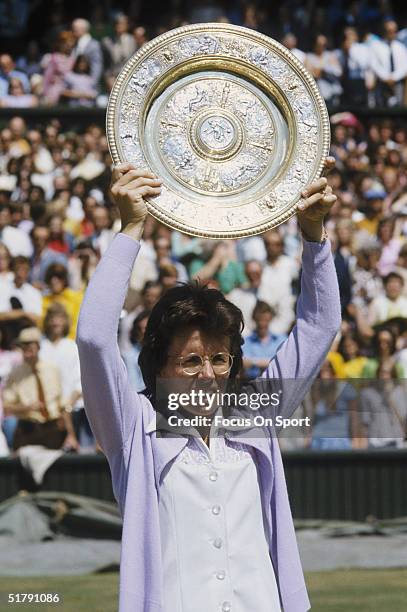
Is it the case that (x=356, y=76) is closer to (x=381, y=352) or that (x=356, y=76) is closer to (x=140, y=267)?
(x=140, y=267)

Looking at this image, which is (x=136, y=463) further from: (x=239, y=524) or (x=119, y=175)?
(x=119, y=175)

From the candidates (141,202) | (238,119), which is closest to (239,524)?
(141,202)

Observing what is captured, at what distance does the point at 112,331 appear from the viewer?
300 centimetres

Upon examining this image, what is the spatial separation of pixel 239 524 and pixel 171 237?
798cm

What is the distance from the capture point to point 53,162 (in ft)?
40.0

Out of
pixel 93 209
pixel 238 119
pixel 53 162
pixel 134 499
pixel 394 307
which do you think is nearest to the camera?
pixel 134 499

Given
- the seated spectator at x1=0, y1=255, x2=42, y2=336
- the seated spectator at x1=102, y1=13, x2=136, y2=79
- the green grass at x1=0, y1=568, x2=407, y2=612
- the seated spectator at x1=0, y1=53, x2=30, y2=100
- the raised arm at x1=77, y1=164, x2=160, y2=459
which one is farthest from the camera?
the seated spectator at x1=102, y1=13, x2=136, y2=79

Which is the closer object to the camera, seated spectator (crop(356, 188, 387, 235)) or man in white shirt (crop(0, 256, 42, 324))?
man in white shirt (crop(0, 256, 42, 324))

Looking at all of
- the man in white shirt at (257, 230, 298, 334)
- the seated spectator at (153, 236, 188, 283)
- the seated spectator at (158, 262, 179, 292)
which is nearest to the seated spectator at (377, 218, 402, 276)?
the man in white shirt at (257, 230, 298, 334)

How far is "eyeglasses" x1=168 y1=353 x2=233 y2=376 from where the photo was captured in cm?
318

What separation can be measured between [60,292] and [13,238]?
0.98 m

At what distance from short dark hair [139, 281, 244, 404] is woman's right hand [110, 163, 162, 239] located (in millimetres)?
220

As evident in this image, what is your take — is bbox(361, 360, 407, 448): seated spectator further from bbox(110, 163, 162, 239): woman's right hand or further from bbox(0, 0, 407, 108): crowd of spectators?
bbox(0, 0, 407, 108): crowd of spectators

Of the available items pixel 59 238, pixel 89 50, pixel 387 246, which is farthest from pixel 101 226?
pixel 89 50
